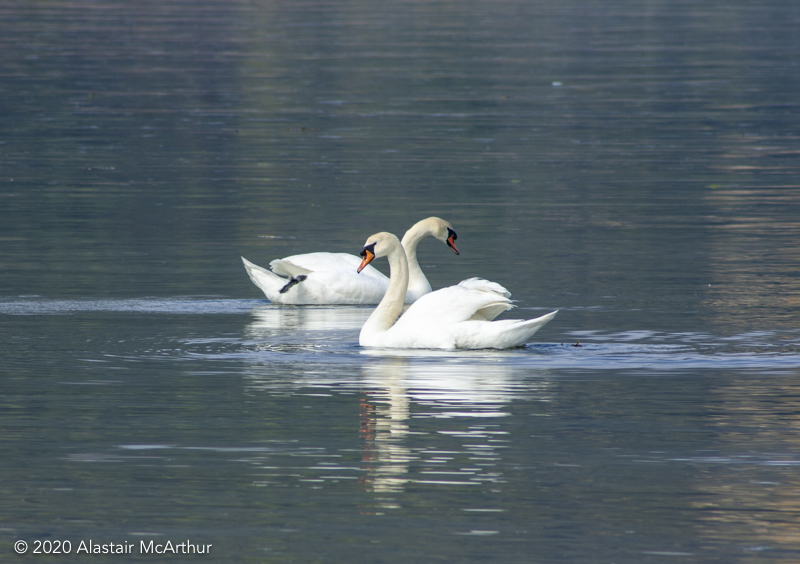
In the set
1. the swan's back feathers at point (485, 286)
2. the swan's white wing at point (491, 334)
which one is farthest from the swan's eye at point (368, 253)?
the swan's white wing at point (491, 334)

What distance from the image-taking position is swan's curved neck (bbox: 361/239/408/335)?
12453 mm

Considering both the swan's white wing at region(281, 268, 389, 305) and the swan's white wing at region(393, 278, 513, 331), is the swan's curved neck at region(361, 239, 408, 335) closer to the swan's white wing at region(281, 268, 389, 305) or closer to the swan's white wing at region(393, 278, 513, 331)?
the swan's white wing at region(393, 278, 513, 331)

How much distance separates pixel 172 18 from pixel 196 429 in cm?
6858

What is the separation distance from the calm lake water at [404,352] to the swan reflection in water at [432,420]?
32 millimetres

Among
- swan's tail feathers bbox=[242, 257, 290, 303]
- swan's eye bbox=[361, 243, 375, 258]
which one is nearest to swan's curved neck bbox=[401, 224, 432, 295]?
swan's tail feathers bbox=[242, 257, 290, 303]

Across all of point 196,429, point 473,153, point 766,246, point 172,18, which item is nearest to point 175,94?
point 473,153

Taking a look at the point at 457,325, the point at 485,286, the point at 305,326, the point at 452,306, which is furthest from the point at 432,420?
the point at 305,326

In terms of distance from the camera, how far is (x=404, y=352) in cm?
1209

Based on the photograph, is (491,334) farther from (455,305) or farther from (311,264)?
(311,264)

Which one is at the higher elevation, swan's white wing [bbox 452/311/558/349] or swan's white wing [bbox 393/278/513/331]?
swan's white wing [bbox 393/278/513/331]

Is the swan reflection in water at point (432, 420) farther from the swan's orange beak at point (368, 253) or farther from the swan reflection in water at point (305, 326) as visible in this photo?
the swan's orange beak at point (368, 253)

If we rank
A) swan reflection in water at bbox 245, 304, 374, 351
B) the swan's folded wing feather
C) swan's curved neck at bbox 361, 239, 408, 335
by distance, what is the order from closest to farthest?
1. the swan's folded wing feather
2. swan's curved neck at bbox 361, 239, 408, 335
3. swan reflection in water at bbox 245, 304, 374, 351

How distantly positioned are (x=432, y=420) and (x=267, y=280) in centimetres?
551

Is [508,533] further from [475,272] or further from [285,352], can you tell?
[475,272]
